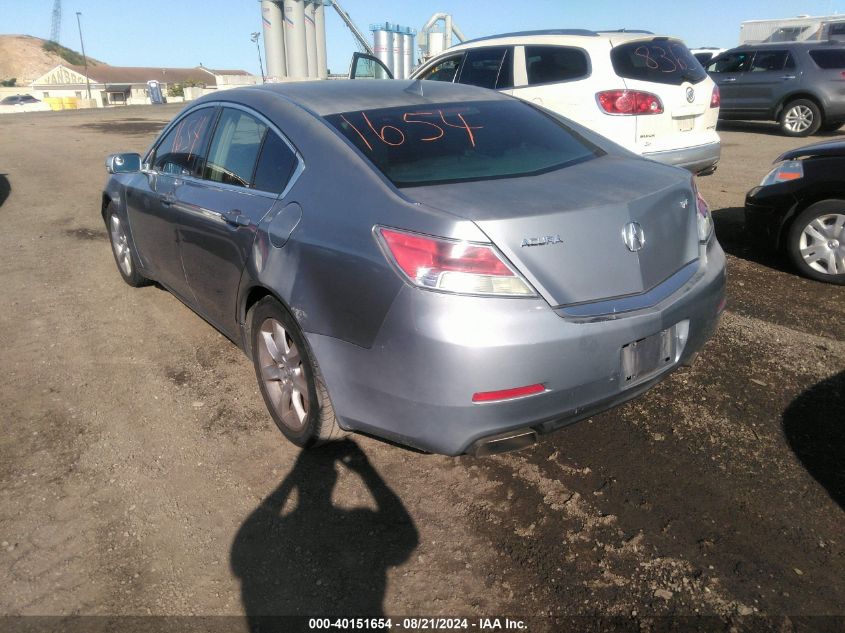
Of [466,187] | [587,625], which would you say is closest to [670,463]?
[587,625]

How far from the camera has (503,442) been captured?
2438 millimetres

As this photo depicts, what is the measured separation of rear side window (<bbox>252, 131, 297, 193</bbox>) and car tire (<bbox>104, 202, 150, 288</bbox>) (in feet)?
7.86

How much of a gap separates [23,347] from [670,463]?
4.07 m

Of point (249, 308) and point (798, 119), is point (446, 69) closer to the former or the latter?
point (249, 308)

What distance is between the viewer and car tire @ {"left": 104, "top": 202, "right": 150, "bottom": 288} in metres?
5.28

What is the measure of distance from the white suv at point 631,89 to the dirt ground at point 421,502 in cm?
296

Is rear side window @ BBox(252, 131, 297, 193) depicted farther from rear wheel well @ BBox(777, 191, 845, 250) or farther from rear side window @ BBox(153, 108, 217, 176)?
rear wheel well @ BBox(777, 191, 845, 250)

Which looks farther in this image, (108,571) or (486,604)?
(108,571)

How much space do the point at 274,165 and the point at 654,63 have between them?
17.4 feet

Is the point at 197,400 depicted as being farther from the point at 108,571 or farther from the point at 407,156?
the point at 407,156

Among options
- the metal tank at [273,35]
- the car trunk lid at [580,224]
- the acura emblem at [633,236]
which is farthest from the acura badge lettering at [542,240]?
the metal tank at [273,35]

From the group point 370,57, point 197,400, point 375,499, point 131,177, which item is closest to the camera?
point 375,499

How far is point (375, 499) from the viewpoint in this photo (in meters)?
2.82

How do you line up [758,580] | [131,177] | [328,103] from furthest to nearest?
1. [131,177]
2. [328,103]
3. [758,580]
